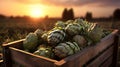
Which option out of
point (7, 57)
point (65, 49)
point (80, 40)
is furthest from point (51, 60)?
point (7, 57)

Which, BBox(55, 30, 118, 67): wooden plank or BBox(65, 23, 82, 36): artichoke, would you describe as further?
BBox(65, 23, 82, 36): artichoke

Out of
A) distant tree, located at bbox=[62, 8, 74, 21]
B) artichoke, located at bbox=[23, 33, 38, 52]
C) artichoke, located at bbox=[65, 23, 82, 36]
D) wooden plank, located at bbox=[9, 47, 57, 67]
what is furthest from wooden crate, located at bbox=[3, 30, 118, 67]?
distant tree, located at bbox=[62, 8, 74, 21]

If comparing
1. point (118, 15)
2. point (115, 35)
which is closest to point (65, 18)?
point (118, 15)

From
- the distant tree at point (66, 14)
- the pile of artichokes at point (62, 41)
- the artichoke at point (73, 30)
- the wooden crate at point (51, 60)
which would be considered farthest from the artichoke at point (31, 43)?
the distant tree at point (66, 14)

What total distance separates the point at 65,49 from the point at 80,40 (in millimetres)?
293

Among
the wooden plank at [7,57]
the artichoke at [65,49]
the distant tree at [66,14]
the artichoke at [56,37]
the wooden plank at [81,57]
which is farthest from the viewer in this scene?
the distant tree at [66,14]

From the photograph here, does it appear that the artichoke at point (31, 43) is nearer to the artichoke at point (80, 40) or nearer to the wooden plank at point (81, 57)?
the artichoke at point (80, 40)

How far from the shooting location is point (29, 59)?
1.93m

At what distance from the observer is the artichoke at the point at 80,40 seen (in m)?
2.12

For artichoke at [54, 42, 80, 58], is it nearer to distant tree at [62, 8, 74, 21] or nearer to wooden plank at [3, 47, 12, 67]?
wooden plank at [3, 47, 12, 67]

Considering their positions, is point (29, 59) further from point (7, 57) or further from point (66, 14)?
point (66, 14)

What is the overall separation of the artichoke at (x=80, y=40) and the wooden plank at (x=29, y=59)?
526mm

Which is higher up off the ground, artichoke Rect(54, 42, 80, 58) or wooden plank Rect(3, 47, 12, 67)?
artichoke Rect(54, 42, 80, 58)

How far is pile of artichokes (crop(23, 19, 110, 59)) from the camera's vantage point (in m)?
1.95
